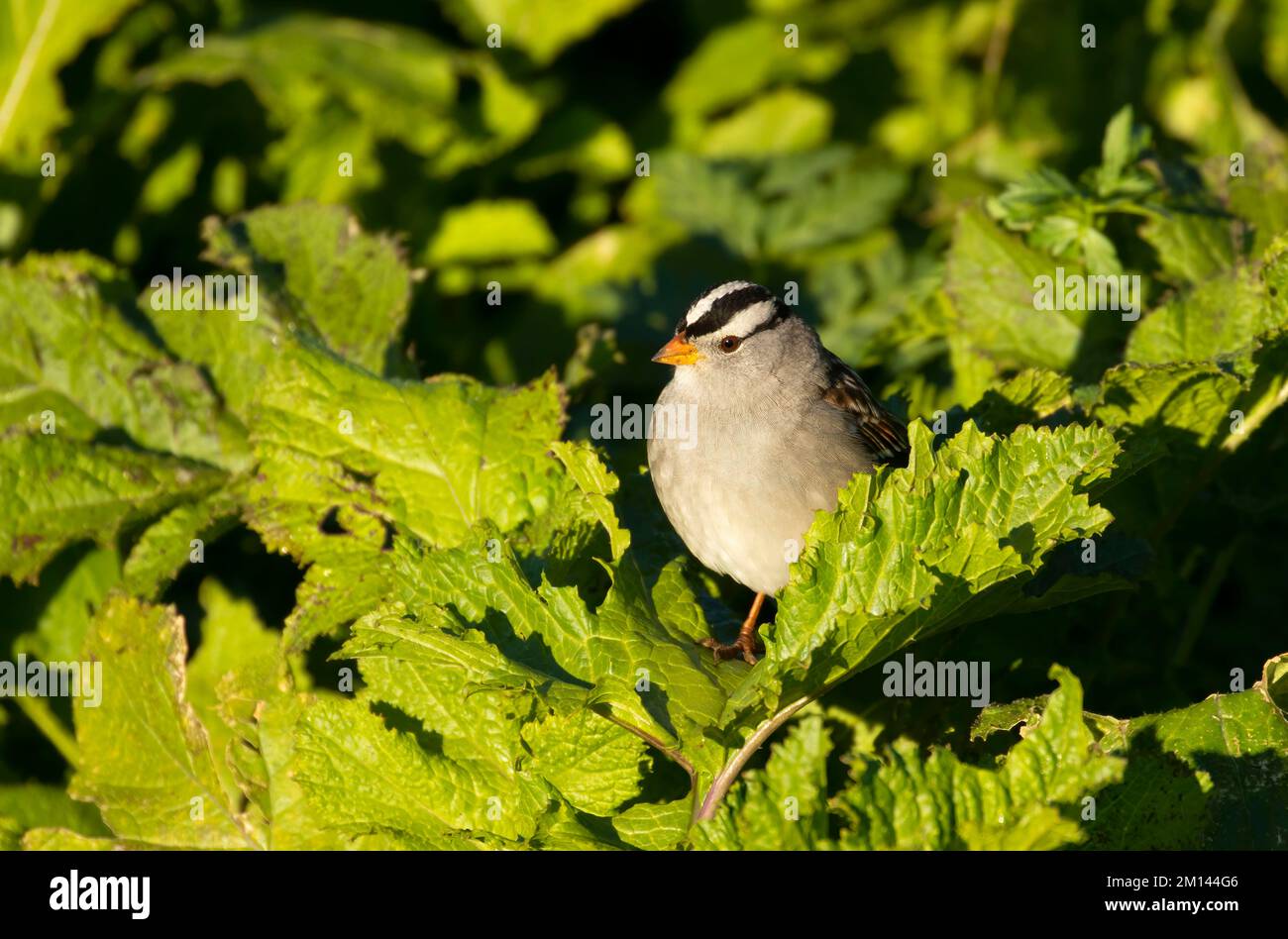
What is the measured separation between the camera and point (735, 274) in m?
6.04

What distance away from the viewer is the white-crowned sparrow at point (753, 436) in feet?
12.5

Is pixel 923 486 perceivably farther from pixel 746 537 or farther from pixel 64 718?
pixel 64 718

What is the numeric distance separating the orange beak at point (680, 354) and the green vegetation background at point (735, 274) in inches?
11.4

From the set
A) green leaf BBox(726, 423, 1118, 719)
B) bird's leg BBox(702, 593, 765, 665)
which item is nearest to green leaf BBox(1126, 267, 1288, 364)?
green leaf BBox(726, 423, 1118, 719)

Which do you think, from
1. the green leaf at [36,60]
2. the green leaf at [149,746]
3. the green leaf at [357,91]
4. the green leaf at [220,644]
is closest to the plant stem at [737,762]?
the green leaf at [149,746]

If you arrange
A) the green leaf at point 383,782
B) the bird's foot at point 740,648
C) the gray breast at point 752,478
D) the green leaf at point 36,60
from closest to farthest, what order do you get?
1. the green leaf at point 383,782
2. the bird's foot at point 740,648
3. the gray breast at point 752,478
4. the green leaf at point 36,60

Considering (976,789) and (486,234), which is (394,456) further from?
(486,234)

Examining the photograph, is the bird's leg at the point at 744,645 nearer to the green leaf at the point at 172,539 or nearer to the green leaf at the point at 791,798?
the green leaf at the point at 791,798

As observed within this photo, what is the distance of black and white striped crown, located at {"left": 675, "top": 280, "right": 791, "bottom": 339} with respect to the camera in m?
4.28

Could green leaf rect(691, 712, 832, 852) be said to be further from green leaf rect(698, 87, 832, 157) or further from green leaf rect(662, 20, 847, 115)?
green leaf rect(662, 20, 847, 115)

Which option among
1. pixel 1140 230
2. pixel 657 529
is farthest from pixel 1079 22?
pixel 657 529

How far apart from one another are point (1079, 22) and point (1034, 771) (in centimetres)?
516

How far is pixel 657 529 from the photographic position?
4.21 m

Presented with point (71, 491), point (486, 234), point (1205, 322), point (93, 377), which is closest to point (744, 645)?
point (1205, 322)
